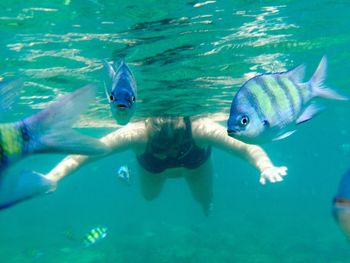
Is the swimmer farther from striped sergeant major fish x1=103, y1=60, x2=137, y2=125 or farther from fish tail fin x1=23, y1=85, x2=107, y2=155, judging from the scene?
fish tail fin x1=23, y1=85, x2=107, y2=155

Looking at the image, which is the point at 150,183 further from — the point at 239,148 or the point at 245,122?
the point at 245,122

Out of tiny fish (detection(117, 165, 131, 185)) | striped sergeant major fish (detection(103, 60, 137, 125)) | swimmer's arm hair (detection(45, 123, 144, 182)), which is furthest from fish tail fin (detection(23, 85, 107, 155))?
tiny fish (detection(117, 165, 131, 185))

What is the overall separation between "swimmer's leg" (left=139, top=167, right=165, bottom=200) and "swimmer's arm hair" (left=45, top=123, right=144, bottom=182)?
1500 mm

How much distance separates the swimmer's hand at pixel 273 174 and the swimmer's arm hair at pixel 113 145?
4575mm

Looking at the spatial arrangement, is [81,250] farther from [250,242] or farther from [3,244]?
[250,242]

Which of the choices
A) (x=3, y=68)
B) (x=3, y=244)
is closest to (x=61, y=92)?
(x=3, y=68)

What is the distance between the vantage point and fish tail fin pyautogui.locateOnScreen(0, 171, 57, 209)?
5.54 feet

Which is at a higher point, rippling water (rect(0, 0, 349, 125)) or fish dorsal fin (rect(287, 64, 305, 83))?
fish dorsal fin (rect(287, 64, 305, 83))

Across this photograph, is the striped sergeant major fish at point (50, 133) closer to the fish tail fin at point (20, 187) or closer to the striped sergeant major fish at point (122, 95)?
the fish tail fin at point (20, 187)

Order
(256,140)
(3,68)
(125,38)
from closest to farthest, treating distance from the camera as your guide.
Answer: (256,140), (125,38), (3,68)

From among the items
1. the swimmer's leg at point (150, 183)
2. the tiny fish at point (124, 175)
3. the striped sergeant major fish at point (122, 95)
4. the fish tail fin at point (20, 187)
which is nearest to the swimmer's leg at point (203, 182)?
the swimmer's leg at point (150, 183)

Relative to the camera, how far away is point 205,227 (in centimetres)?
3534

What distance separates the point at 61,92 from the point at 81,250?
14672 millimetres

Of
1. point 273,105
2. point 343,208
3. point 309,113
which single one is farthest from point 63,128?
point 309,113
